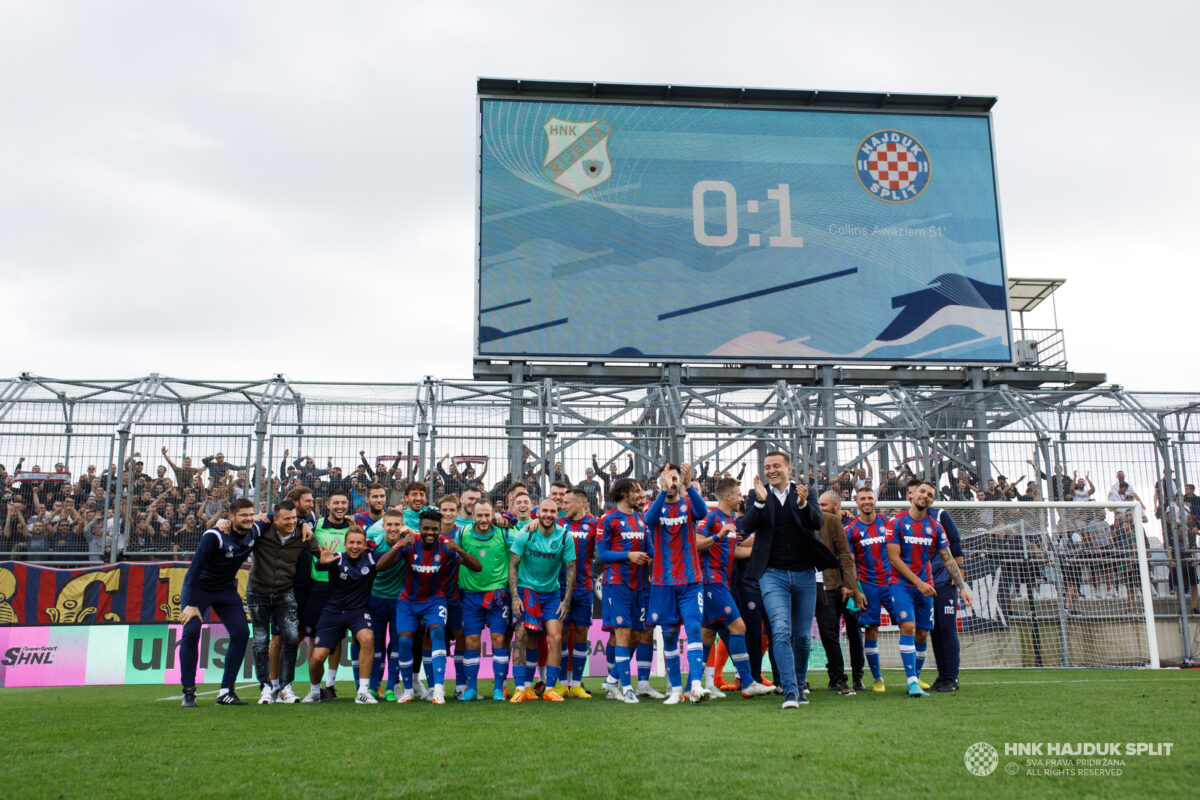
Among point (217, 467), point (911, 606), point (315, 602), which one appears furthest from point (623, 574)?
point (217, 467)

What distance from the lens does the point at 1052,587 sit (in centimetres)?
1447

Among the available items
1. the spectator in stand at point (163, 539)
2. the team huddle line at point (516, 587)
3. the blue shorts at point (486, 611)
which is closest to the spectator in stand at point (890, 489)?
the team huddle line at point (516, 587)

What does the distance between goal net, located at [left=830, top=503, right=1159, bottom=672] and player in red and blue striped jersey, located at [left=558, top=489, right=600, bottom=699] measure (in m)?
5.78

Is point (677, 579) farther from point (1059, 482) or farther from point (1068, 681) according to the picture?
point (1059, 482)

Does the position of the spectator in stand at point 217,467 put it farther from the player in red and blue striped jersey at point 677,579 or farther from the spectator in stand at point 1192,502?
the spectator in stand at point 1192,502

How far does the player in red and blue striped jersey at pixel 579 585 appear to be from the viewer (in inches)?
387

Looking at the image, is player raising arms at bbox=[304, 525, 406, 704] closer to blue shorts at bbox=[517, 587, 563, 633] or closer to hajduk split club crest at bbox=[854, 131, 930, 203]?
blue shorts at bbox=[517, 587, 563, 633]

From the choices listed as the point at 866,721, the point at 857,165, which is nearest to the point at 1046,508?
the point at 866,721

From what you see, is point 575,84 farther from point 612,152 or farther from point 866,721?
point 866,721

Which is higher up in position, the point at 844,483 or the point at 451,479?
the point at 451,479

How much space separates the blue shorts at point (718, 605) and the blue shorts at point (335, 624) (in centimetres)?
358

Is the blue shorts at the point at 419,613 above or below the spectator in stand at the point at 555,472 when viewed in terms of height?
below

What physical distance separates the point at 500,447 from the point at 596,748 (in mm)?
9380

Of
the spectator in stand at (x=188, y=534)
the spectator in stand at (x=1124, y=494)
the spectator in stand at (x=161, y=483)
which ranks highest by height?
the spectator in stand at (x=161, y=483)
